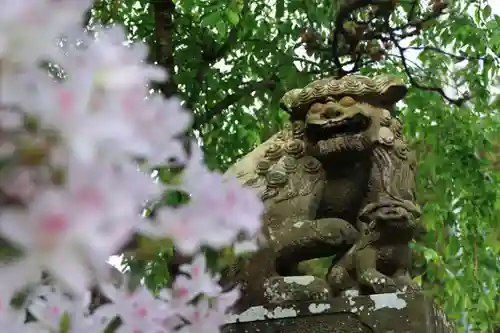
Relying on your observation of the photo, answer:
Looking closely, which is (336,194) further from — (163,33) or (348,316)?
(163,33)

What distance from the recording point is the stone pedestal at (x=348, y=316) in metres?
1.66

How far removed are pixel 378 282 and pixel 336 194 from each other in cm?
32

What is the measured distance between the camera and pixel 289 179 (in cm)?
200

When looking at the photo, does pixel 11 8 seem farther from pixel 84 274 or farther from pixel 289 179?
pixel 289 179

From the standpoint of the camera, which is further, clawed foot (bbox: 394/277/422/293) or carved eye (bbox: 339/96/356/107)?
carved eye (bbox: 339/96/356/107)

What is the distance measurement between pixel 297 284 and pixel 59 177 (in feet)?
5.11

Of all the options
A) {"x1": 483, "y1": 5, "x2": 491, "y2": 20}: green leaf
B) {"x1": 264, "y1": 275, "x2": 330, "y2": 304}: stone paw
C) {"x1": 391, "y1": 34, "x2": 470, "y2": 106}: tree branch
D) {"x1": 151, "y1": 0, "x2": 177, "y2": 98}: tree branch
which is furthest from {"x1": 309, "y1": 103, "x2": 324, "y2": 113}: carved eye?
{"x1": 483, "y1": 5, "x2": 491, "y2": 20}: green leaf

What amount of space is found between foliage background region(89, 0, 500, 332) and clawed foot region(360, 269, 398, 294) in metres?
1.13

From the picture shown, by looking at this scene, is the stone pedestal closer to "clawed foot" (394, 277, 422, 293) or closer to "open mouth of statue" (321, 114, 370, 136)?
"clawed foot" (394, 277, 422, 293)

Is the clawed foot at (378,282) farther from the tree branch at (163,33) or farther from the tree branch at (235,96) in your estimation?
the tree branch at (235,96)

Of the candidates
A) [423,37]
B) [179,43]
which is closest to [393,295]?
[179,43]

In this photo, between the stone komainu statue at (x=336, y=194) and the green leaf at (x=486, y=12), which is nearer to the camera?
the stone komainu statue at (x=336, y=194)

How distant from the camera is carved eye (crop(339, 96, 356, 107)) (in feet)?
6.42

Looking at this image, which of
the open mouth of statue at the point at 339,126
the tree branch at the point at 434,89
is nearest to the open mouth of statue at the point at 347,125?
the open mouth of statue at the point at 339,126
